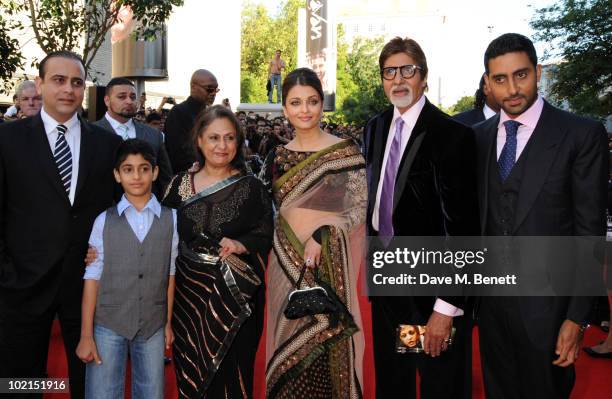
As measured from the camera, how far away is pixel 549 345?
103 inches

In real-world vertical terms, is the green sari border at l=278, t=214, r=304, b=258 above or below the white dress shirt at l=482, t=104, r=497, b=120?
below

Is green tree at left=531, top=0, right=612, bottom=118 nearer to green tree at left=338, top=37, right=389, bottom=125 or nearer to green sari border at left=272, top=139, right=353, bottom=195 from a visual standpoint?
green tree at left=338, top=37, right=389, bottom=125

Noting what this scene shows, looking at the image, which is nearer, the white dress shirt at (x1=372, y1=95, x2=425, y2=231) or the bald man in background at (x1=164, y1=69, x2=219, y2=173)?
the white dress shirt at (x1=372, y1=95, x2=425, y2=231)

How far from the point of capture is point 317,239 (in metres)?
3.33

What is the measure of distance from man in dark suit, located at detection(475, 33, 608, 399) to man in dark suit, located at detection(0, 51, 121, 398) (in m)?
1.97

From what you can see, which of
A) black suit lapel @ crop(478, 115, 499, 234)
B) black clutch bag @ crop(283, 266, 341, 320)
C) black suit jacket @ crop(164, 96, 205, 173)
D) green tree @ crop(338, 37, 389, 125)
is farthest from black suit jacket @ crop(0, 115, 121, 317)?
green tree @ crop(338, 37, 389, 125)

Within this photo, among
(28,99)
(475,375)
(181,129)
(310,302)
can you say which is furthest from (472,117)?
(28,99)

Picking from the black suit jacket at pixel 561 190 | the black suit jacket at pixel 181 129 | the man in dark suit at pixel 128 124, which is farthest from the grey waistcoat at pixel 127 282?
the black suit jacket at pixel 181 129

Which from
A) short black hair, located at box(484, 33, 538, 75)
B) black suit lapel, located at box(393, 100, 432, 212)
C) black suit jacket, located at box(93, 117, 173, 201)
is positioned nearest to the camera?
short black hair, located at box(484, 33, 538, 75)

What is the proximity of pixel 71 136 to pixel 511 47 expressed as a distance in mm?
2201

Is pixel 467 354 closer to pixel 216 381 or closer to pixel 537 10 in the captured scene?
pixel 216 381

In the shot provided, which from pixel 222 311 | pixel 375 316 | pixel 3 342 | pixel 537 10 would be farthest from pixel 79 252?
pixel 537 10

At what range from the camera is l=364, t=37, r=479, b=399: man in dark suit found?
278cm

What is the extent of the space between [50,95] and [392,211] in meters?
1.81
